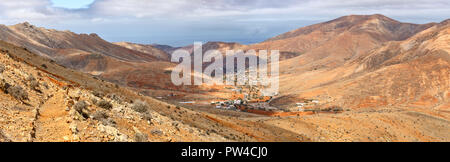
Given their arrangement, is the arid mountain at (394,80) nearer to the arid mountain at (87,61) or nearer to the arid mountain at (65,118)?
the arid mountain at (87,61)

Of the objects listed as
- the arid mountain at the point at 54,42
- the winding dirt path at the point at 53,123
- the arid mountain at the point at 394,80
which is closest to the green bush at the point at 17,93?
the winding dirt path at the point at 53,123

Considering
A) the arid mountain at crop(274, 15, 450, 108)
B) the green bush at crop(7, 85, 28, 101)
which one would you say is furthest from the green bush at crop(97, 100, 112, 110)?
the arid mountain at crop(274, 15, 450, 108)

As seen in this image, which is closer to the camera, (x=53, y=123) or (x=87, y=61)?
(x=53, y=123)

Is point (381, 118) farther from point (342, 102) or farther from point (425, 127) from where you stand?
point (342, 102)

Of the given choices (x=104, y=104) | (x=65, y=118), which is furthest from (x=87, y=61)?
(x=65, y=118)

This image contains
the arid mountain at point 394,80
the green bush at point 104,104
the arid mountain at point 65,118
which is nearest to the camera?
the arid mountain at point 65,118

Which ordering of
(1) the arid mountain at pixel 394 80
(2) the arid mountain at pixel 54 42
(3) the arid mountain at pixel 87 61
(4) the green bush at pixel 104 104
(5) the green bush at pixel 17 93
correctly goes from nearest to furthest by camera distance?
(5) the green bush at pixel 17 93 → (4) the green bush at pixel 104 104 → (1) the arid mountain at pixel 394 80 → (3) the arid mountain at pixel 87 61 → (2) the arid mountain at pixel 54 42

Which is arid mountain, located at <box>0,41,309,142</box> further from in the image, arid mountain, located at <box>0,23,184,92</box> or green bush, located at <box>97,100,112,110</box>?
arid mountain, located at <box>0,23,184,92</box>

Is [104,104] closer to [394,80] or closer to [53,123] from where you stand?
[53,123]
